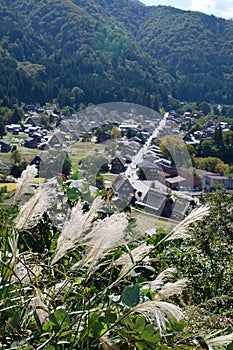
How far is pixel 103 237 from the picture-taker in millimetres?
718

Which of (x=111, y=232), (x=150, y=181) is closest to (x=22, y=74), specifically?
(x=150, y=181)

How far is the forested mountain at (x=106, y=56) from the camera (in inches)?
2004

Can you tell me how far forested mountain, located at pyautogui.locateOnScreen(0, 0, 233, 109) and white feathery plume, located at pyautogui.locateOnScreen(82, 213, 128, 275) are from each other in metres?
46.2

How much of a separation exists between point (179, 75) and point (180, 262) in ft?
240

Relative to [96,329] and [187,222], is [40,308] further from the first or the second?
[187,222]

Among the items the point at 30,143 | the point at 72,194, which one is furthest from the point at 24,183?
the point at 30,143

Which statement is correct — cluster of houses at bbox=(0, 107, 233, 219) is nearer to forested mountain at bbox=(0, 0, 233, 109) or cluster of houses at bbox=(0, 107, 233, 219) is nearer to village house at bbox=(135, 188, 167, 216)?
village house at bbox=(135, 188, 167, 216)

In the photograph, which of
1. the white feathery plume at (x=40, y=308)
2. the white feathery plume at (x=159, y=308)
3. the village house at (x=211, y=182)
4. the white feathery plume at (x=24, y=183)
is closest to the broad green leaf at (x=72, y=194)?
the white feathery plume at (x=24, y=183)

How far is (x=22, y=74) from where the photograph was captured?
5125cm

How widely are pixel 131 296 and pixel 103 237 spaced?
10 centimetres

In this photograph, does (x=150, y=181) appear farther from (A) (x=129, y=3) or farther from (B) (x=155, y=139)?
(A) (x=129, y=3)

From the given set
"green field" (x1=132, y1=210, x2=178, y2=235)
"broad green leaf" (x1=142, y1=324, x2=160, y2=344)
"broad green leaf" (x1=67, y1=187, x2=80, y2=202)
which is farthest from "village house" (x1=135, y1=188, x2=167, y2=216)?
"broad green leaf" (x1=142, y1=324, x2=160, y2=344)

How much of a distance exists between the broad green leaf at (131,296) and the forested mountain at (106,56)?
152ft

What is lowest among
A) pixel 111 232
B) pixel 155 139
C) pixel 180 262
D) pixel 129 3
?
pixel 155 139
